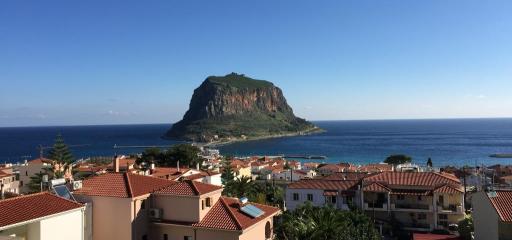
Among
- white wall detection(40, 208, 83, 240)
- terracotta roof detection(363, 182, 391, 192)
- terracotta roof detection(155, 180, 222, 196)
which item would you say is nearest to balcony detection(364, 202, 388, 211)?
terracotta roof detection(363, 182, 391, 192)

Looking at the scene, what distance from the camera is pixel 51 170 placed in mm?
46219

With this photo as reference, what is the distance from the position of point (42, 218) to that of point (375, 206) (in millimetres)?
27841

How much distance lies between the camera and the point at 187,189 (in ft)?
59.3

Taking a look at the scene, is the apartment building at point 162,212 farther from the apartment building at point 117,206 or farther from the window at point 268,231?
the window at point 268,231

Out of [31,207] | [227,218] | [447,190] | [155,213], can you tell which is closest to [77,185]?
[155,213]

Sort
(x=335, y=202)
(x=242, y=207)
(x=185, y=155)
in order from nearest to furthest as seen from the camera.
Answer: (x=242, y=207)
(x=335, y=202)
(x=185, y=155)

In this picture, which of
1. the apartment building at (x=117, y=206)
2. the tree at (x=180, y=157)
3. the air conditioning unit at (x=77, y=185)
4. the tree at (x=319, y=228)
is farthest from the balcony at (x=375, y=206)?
the tree at (x=180, y=157)

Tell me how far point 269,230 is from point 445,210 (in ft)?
68.6

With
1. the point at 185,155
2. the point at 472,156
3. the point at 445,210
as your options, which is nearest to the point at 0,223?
the point at 445,210

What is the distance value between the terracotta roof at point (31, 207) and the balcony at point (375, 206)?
2593 centimetres

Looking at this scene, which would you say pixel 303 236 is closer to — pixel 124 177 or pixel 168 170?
pixel 124 177

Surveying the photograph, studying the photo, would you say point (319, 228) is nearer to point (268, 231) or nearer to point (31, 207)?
point (268, 231)

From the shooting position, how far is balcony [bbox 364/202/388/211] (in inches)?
1409

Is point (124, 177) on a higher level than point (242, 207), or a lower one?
higher
